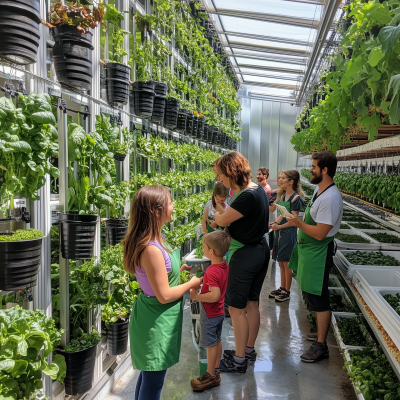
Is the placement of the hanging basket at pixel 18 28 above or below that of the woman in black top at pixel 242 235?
above

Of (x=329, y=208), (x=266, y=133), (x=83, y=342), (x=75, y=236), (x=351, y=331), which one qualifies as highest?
(x=266, y=133)

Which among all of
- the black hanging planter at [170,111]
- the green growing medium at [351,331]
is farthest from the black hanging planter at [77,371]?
the black hanging planter at [170,111]

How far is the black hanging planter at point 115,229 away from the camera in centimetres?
321

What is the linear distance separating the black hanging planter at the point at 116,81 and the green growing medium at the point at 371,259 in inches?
104

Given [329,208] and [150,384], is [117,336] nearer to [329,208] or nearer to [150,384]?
[150,384]

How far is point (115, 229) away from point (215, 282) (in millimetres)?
1043

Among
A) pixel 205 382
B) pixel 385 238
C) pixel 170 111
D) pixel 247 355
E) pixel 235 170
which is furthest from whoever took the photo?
pixel 170 111

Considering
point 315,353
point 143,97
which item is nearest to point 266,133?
point 143,97

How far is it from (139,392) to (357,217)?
17.4ft

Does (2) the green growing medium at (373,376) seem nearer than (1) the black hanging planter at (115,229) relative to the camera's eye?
Yes

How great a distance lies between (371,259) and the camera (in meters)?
3.80

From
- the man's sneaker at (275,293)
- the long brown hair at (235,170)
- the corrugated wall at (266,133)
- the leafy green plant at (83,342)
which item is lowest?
the man's sneaker at (275,293)

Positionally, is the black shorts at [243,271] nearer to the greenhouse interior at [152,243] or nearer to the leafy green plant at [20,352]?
the greenhouse interior at [152,243]

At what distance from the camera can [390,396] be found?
225 centimetres
